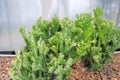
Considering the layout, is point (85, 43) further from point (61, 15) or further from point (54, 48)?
point (61, 15)

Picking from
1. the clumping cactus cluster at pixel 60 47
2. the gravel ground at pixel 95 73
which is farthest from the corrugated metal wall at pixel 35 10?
the gravel ground at pixel 95 73

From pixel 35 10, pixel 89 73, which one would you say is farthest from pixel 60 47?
pixel 35 10

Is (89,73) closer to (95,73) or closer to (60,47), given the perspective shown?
(95,73)

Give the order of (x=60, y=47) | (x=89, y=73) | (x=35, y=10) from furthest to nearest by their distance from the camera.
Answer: (x=35, y=10), (x=89, y=73), (x=60, y=47)

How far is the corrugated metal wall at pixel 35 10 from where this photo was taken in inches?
128

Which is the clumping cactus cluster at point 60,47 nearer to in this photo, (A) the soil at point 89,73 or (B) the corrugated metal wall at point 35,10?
(A) the soil at point 89,73

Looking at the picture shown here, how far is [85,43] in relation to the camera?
2.48 meters

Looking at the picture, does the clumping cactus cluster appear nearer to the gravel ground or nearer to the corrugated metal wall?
the gravel ground

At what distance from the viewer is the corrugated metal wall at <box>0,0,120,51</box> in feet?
10.7

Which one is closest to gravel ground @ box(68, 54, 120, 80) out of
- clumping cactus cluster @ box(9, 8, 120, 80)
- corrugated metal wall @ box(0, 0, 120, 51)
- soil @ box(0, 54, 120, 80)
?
soil @ box(0, 54, 120, 80)

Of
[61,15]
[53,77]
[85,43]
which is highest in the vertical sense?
[61,15]

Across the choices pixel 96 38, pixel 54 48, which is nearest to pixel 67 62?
pixel 54 48

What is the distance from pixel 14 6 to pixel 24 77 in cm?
111

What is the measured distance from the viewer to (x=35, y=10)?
130 inches
